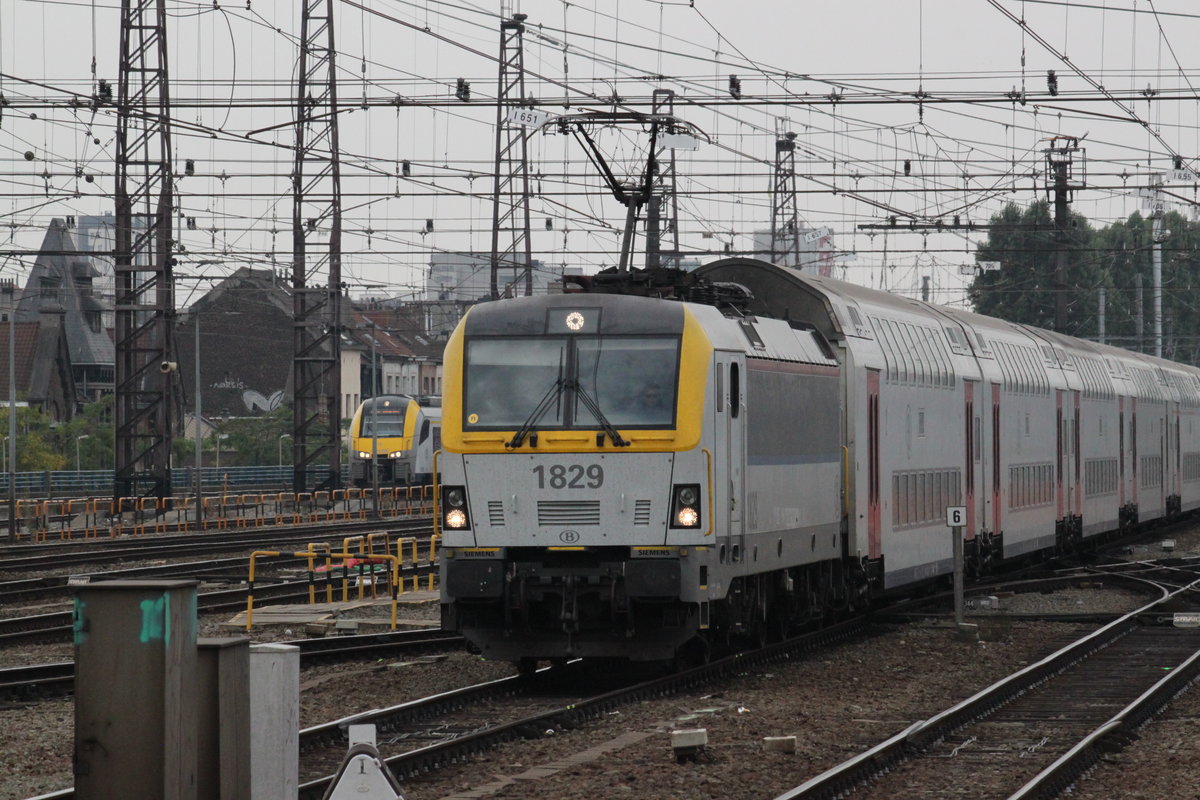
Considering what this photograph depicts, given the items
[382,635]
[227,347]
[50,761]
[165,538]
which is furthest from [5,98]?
[227,347]

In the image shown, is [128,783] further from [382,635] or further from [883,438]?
[883,438]

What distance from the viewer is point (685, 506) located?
1551 cm

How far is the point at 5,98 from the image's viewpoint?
1395 inches

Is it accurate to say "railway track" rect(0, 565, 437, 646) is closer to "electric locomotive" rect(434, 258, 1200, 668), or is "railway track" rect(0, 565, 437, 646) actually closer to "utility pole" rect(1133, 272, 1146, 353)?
"electric locomotive" rect(434, 258, 1200, 668)

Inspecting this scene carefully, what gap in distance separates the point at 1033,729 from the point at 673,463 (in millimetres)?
3483

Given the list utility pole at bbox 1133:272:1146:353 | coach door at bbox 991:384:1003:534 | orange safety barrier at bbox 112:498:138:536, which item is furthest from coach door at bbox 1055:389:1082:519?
utility pole at bbox 1133:272:1146:353

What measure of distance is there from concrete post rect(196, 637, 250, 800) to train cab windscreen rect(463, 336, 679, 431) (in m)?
7.87

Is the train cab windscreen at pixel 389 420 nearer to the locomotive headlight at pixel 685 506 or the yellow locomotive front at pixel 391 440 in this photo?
the yellow locomotive front at pixel 391 440

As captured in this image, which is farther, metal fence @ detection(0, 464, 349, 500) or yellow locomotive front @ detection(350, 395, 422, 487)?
yellow locomotive front @ detection(350, 395, 422, 487)

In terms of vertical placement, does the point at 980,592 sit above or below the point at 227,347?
below

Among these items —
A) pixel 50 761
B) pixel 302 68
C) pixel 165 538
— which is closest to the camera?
pixel 50 761

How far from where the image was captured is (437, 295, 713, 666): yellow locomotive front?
50.7 ft

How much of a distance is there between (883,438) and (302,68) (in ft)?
119

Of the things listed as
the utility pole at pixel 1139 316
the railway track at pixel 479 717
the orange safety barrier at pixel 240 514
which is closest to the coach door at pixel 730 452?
the railway track at pixel 479 717
